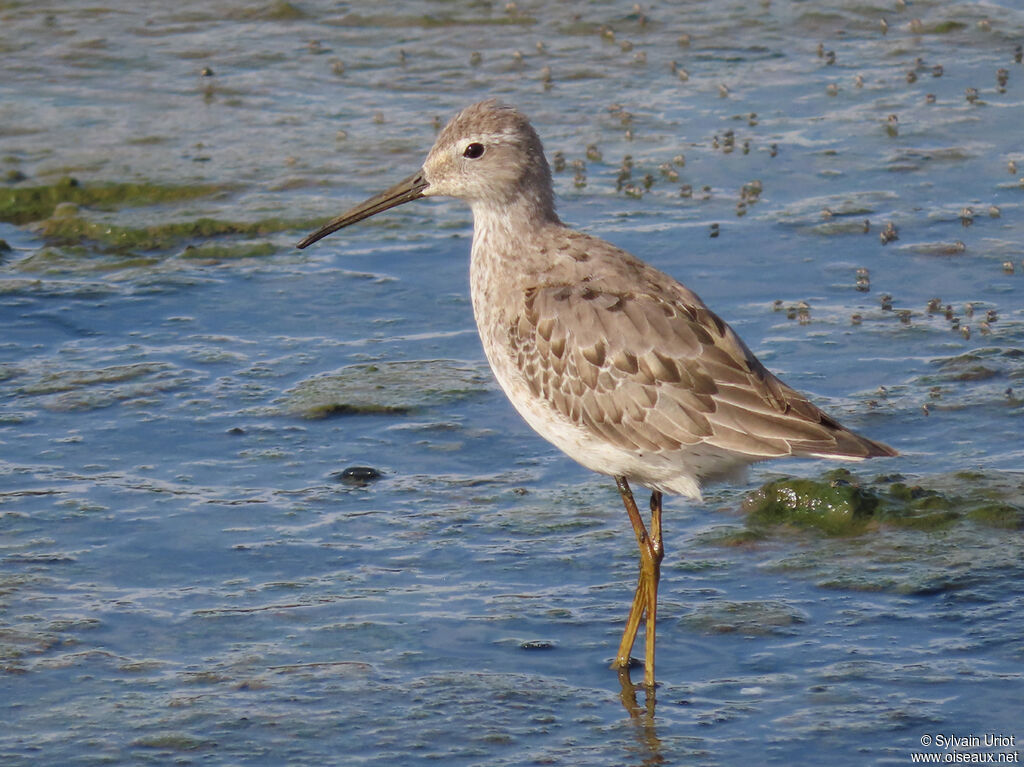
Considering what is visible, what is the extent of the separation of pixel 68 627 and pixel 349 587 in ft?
4.31

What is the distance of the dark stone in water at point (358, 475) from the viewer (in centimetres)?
885

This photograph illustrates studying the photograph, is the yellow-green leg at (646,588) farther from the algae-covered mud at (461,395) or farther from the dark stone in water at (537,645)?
the dark stone in water at (537,645)

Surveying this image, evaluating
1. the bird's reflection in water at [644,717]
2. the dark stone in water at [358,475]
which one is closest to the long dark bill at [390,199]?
the dark stone in water at [358,475]

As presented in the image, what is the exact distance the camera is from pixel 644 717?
682 cm

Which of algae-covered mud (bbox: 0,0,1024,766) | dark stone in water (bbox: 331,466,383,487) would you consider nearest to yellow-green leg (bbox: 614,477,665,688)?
algae-covered mud (bbox: 0,0,1024,766)

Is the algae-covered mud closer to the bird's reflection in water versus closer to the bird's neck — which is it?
the bird's reflection in water

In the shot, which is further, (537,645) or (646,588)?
(646,588)

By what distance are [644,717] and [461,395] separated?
3.44m

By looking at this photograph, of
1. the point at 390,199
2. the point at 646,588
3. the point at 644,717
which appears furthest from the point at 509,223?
the point at 644,717

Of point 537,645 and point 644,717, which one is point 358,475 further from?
point 644,717

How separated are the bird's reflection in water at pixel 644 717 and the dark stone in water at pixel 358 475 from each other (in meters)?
2.23

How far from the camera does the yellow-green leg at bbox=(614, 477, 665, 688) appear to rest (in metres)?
7.14

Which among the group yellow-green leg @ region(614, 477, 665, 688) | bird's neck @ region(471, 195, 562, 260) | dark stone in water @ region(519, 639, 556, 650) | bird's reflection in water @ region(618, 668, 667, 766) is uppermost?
bird's neck @ region(471, 195, 562, 260)

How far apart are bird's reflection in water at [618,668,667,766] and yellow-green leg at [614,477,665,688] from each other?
7 cm
